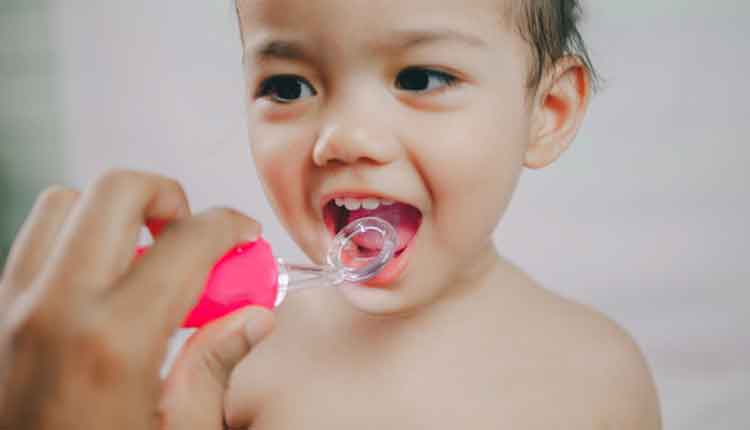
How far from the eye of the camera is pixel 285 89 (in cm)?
68

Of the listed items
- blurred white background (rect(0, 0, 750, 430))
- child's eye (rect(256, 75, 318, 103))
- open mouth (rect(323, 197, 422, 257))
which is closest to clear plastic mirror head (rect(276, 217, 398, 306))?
open mouth (rect(323, 197, 422, 257))

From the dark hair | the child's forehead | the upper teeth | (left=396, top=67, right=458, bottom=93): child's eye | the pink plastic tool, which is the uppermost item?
the dark hair

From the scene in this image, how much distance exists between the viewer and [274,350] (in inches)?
33.4

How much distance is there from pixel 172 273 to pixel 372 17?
0.84ft

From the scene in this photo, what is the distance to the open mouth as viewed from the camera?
69 cm

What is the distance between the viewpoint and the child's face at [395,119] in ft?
1.98

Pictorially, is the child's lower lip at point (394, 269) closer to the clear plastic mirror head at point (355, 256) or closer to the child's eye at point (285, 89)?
the clear plastic mirror head at point (355, 256)

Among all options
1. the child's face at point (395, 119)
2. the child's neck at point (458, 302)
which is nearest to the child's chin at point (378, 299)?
the child's face at point (395, 119)

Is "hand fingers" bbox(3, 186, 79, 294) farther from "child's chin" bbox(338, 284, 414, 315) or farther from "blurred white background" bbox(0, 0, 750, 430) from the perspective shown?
"blurred white background" bbox(0, 0, 750, 430)

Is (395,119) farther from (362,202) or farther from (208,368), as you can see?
(208,368)

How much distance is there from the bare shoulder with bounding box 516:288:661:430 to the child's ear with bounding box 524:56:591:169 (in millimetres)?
171

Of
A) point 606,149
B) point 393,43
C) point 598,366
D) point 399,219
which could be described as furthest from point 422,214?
point 606,149

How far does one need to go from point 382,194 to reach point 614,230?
61 cm

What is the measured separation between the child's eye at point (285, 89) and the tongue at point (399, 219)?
0.38ft
